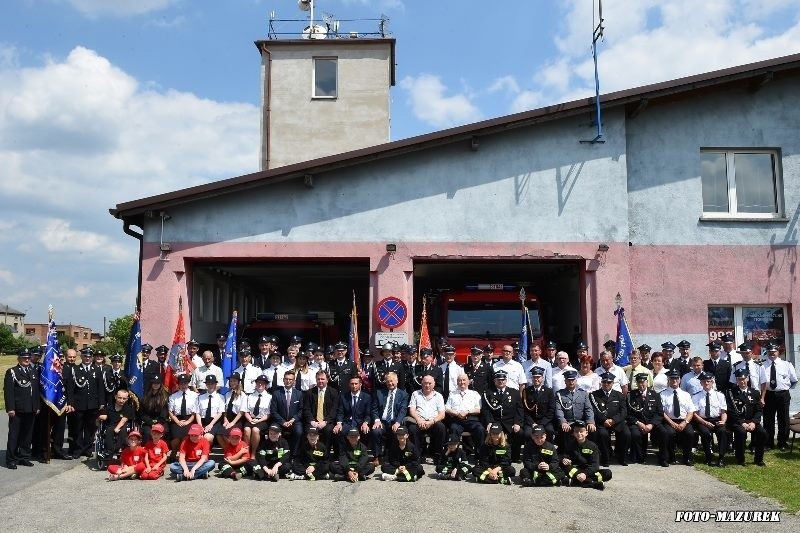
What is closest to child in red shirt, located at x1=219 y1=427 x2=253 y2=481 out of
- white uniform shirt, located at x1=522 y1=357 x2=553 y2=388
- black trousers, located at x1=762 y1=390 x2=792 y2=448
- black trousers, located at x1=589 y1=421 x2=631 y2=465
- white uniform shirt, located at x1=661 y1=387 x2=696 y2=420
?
white uniform shirt, located at x1=522 y1=357 x2=553 y2=388

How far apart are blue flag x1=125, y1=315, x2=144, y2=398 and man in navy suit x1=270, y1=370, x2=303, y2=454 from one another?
8.46ft

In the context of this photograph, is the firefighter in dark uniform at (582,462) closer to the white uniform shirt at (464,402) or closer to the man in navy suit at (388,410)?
the white uniform shirt at (464,402)

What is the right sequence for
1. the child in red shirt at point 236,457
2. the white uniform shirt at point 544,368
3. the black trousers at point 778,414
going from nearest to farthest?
the child in red shirt at point 236,457 < the white uniform shirt at point 544,368 < the black trousers at point 778,414

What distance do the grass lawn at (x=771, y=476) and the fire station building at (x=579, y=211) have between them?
347cm

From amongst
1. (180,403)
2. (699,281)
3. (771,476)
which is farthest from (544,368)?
(180,403)

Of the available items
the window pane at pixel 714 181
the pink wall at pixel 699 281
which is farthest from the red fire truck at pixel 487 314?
the window pane at pixel 714 181

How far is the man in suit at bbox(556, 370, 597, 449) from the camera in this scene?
11047 mm

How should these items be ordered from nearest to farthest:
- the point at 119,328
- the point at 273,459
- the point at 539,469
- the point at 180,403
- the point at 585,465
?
the point at 539,469, the point at 585,465, the point at 273,459, the point at 180,403, the point at 119,328

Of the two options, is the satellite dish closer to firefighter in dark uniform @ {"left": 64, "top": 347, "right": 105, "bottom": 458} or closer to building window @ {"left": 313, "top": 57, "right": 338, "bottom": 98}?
building window @ {"left": 313, "top": 57, "right": 338, "bottom": 98}

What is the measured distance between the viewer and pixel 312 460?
10602mm

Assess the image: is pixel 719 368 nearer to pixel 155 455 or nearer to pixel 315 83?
pixel 155 455

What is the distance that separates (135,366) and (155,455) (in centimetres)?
251

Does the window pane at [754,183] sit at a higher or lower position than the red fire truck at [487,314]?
higher

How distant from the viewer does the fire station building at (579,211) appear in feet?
47.9
